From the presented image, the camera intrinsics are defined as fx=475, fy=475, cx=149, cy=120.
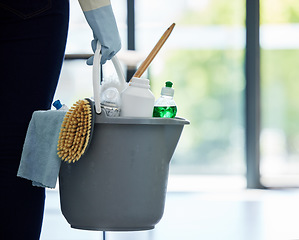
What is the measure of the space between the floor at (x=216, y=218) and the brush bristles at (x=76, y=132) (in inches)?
27.9

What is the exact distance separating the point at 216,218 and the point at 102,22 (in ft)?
4.25

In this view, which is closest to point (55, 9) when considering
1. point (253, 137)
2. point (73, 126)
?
point (73, 126)

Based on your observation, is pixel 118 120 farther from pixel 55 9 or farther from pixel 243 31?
pixel 243 31

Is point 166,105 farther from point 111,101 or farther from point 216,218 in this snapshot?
point 216,218

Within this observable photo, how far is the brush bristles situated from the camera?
39.8 inches

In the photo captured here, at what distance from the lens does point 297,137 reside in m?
3.46

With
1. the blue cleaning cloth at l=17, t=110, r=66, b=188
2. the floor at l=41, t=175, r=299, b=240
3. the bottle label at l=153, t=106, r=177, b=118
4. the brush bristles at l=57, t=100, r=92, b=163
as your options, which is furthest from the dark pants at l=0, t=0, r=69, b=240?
the floor at l=41, t=175, r=299, b=240

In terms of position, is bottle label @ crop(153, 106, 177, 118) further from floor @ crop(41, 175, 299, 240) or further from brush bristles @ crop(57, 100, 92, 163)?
floor @ crop(41, 175, 299, 240)

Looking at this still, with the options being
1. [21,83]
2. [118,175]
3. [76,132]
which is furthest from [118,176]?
[21,83]

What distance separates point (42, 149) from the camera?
43.5 inches

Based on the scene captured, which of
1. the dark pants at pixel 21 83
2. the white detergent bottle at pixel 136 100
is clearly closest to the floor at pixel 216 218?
the dark pants at pixel 21 83

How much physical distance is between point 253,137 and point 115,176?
2.42 meters

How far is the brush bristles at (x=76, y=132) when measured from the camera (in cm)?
101

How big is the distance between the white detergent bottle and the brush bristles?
0.34 ft
